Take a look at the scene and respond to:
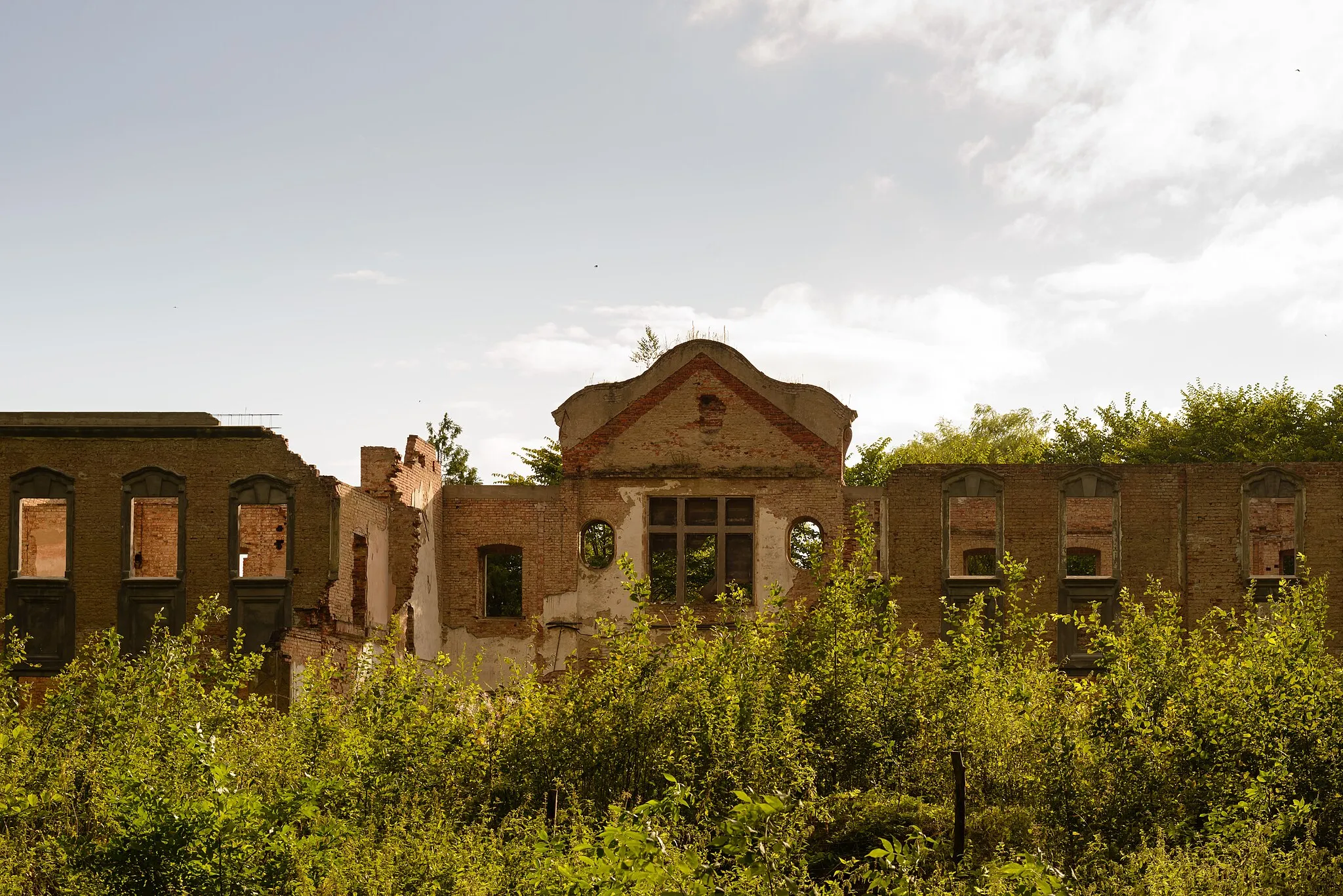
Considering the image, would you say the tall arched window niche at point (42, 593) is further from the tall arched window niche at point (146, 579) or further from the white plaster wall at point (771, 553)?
the white plaster wall at point (771, 553)

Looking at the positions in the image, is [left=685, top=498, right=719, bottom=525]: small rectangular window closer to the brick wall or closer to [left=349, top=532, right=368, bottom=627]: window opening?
[left=349, top=532, right=368, bottom=627]: window opening

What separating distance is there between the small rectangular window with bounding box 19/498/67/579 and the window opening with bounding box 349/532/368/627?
6804 millimetres

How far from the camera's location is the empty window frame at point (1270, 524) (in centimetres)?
2270

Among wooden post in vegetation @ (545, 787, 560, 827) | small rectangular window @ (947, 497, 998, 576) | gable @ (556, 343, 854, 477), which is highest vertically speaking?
gable @ (556, 343, 854, 477)

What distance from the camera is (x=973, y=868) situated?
30.8 feet

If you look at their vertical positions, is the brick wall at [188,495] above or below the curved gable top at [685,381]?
below

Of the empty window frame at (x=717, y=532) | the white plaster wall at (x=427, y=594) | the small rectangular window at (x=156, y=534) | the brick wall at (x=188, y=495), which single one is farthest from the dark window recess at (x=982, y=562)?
the small rectangular window at (x=156, y=534)

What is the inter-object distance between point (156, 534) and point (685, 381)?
11312 millimetres

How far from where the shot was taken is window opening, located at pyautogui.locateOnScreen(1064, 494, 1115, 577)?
2324 centimetres

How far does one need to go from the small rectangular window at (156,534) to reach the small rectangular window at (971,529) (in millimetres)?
15274

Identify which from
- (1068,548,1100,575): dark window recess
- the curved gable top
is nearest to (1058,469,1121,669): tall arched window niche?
(1068,548,1100,575): dark window recess

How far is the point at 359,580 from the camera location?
21.7 meters

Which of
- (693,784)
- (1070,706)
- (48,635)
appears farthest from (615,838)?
(48,635)

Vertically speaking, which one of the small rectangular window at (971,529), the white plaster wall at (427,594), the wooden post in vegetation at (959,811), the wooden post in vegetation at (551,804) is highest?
the small rectangular window at (971,529)
